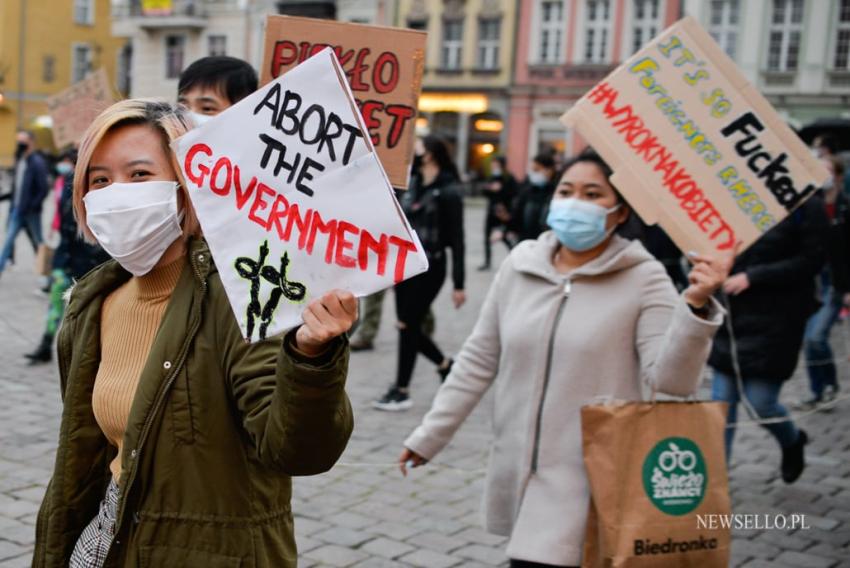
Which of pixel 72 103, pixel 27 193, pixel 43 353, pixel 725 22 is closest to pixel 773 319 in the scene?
pixel 43 353

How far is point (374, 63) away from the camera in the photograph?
4.11 meters

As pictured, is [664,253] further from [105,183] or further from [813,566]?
[105,183]

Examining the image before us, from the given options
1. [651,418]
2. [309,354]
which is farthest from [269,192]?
[651,418]

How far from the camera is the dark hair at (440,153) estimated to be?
26.2 ft

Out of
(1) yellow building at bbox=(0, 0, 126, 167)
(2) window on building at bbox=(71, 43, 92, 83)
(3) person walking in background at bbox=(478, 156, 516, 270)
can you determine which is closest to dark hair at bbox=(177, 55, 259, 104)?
(3) person walking in background at bbox=(478, 156, 516, 270)

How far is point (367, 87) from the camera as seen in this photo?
4.14 m

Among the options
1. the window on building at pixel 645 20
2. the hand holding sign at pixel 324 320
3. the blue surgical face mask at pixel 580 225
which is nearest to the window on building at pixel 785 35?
the window on building at pixel 645 20

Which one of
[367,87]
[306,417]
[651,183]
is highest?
[367,87]

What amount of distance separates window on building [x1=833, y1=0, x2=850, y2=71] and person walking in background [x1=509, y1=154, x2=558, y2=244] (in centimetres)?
2572

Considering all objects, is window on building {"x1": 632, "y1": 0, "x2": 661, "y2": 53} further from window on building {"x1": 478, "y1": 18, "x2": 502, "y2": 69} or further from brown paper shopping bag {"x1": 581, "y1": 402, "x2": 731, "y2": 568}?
brown paper shopping bag {"x1": 581, "y1": 402, "x2": 731, "y2": 568}

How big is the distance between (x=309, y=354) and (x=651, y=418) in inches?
62.1

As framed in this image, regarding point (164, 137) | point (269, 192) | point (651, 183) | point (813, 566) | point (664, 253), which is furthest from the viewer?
point (664, 253)

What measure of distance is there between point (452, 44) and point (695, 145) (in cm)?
4079

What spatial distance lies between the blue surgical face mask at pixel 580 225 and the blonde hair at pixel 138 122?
5.41ft
